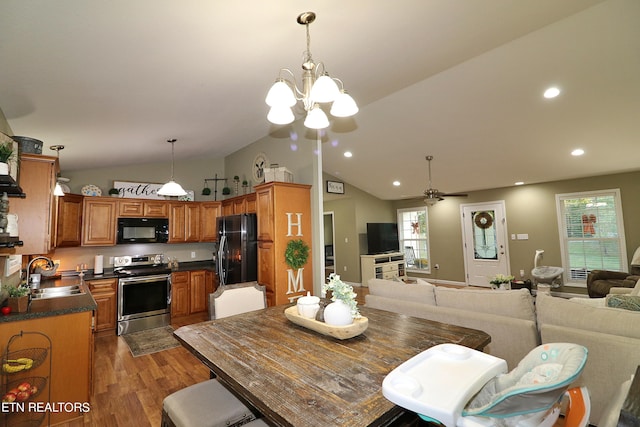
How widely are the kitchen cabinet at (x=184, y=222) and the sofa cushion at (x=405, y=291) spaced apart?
136 inches

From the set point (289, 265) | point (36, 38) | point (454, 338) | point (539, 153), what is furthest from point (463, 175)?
point (36, 38)

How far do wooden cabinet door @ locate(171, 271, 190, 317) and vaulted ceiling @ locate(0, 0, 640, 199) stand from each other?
6.42ft

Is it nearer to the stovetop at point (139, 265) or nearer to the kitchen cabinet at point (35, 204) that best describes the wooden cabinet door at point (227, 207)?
the stovetop at point (139, 265)

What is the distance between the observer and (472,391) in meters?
→ 0.92

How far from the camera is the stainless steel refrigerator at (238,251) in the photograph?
3.92 m

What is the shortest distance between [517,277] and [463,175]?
9.10 feet

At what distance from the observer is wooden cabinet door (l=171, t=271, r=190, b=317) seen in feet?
15.2

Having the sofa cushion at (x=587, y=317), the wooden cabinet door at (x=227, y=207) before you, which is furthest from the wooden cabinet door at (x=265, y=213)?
the sofa cushion at (x=587, y=317)

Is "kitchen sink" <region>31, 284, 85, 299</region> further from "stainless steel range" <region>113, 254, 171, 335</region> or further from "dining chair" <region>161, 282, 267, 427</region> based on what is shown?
"dining chair" <region>161, 282, 267, 427</region>

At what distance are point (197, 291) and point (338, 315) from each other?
13.0 ft

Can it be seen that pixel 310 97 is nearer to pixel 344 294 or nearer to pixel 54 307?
pixel 344 294

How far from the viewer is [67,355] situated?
2248 millimetres

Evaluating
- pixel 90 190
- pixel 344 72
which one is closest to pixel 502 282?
pixel 344 72

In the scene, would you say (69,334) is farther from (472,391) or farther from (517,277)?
(517,277)
